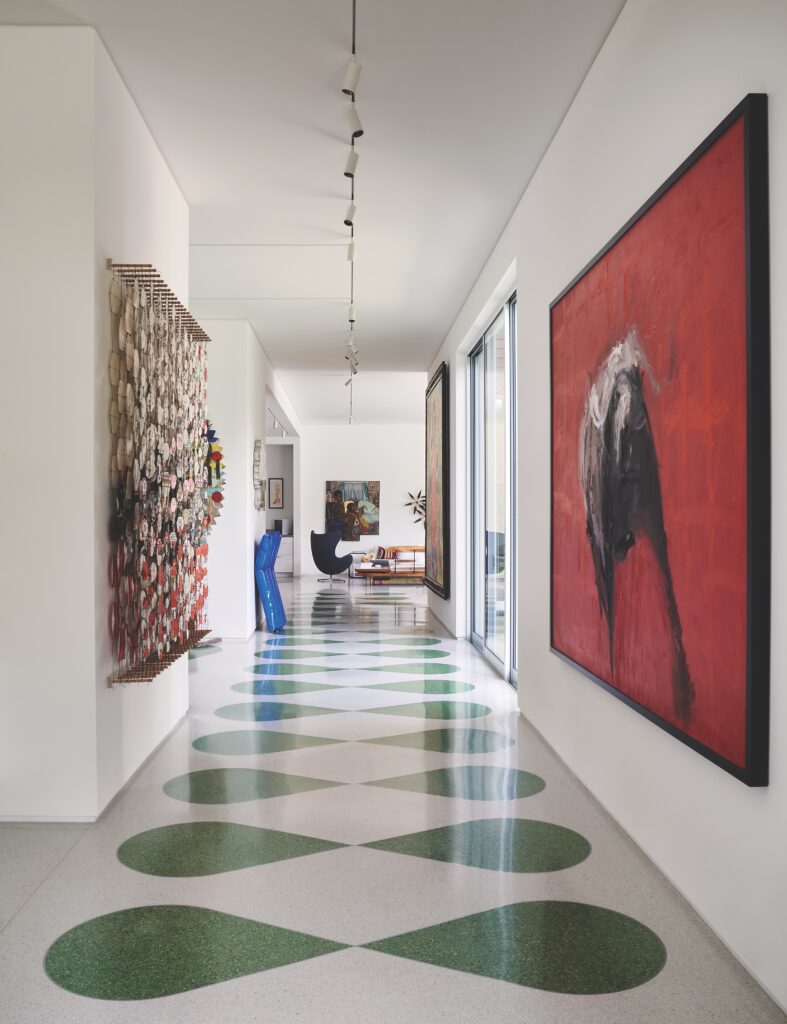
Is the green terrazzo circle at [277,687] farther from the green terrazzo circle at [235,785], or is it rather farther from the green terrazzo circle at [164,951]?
the green terrazzo circle at [164,951]

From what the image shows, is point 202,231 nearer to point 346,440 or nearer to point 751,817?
point 751,817

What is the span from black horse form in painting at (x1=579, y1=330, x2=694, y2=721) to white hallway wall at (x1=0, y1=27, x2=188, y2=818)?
1.99 meters

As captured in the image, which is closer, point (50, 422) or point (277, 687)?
point (50, 422)

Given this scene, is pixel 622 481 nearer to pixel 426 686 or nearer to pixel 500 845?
pixel 500 845

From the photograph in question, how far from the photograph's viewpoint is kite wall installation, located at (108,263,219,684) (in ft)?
11.7

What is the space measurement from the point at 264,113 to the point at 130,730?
295 centimetres

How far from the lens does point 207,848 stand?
3.00 metres

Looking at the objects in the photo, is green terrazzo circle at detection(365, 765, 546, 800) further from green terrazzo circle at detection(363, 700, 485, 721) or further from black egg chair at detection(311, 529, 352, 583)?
black egg chair at detection(311, 529, 352, 583)

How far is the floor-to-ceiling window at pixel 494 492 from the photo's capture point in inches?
243

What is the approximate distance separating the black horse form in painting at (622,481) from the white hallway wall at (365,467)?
47.4 feet

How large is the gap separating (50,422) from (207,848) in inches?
67.5

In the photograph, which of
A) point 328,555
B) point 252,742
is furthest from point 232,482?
point 328,555

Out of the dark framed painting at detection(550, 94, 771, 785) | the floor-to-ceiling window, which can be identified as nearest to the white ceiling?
the floor-to-ceiling window

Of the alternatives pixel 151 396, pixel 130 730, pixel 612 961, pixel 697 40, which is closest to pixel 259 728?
pixel 130 730
